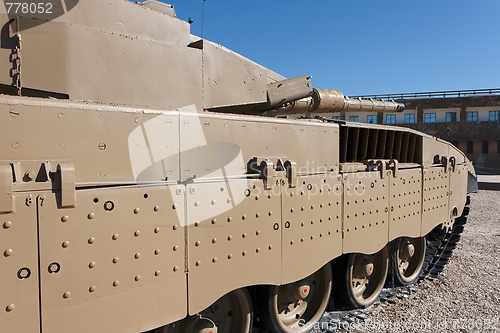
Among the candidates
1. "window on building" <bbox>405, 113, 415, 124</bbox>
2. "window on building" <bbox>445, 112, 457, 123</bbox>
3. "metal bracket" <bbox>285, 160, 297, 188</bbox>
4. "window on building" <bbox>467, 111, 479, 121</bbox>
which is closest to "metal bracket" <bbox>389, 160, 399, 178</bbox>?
"metal bracket" <bbox>285, 160, 297, 188</bbox>

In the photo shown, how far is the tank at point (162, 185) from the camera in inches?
82.7

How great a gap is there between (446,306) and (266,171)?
336cm

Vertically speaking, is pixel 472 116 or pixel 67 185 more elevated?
pixel 472 116

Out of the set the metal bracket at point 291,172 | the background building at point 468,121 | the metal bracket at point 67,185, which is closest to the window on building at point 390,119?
the background building at point 468,121

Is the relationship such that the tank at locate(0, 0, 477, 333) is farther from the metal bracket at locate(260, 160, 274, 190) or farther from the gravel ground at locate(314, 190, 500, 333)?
the gravel ground at locate(314, 190, 500, 333)

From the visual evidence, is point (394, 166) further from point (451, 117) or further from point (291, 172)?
point (451, 117)

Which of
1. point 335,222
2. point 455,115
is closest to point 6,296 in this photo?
point 335,222

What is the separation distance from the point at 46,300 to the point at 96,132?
94 centimetres

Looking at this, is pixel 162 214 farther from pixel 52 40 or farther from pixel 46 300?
pixel 52 40

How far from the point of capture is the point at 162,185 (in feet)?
8.52

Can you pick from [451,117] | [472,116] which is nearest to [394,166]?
[451,117]

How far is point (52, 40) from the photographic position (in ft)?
9.08

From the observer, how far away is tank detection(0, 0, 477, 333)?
2100 millimetres

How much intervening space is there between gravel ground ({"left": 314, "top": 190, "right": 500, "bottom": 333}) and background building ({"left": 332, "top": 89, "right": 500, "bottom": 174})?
86.2 ft
